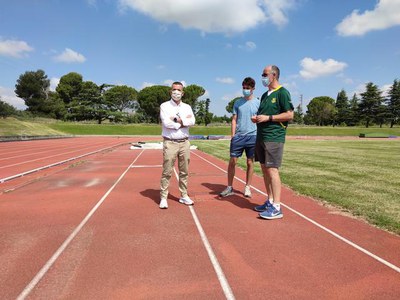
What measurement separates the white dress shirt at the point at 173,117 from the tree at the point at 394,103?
78498 millimetres

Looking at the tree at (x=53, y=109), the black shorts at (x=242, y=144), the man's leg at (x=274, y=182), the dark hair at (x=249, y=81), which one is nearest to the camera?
the man's leg at (x=274, y=182)

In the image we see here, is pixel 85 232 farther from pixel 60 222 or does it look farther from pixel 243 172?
pixel 243 172

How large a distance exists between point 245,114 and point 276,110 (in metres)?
1.35

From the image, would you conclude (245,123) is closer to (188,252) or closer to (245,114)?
(245,114)

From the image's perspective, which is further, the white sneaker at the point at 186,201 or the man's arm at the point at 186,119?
the white sneaker at the point at 186,201

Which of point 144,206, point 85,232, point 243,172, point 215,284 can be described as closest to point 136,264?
point 215,284

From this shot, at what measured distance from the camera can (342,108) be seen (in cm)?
8481

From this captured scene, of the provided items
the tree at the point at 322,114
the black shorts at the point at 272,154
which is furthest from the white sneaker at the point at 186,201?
the tree at the point at 322,114

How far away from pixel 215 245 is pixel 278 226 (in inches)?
45.1

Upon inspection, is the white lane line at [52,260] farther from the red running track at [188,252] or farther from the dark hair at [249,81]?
the dark hair at [249,81]

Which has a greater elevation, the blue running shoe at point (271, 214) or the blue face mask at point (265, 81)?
the blue face mask at point (265, 81)

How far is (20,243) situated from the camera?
3.83 meters

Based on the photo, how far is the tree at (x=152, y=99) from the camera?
82.1m

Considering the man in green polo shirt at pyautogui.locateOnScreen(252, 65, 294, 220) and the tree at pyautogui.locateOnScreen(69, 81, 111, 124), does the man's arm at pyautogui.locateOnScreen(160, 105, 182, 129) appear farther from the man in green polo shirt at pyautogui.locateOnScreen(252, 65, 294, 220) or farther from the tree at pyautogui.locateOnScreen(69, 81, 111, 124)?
the tree at pyautogui.locateOnScreen(69, 81, 111, 124)
